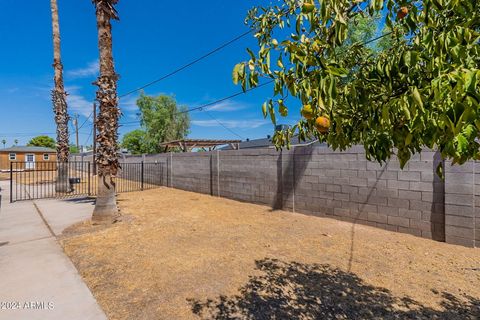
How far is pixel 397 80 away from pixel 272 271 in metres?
3.20

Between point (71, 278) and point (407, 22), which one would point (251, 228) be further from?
point (407, 22)

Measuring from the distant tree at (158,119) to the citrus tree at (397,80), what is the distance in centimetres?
2913

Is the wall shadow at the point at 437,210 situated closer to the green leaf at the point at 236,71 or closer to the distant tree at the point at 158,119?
the green leaf at the point at 236,71

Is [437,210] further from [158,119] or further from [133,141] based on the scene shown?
[133,141]

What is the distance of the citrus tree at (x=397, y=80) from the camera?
3.07 ft

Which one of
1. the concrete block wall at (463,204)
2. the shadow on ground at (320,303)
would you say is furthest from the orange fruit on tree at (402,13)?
the concrete block wall at (463,204)

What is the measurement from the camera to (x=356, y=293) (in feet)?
10.2

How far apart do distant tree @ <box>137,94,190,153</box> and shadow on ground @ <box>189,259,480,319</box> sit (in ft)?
91.2

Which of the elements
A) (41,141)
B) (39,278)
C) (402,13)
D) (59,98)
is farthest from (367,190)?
(41,141)

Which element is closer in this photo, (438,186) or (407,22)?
(407,22)

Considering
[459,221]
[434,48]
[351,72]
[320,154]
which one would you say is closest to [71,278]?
[351,72]

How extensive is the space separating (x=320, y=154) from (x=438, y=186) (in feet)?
8.78

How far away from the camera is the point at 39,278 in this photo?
346cm

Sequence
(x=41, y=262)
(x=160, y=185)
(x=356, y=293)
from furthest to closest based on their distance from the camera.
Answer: (x=160, y=185), (x=41, y=262), (x=356, y=293)
